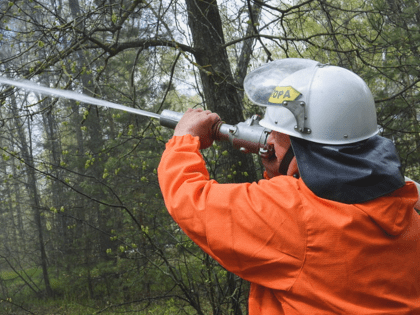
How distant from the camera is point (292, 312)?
1425 mm

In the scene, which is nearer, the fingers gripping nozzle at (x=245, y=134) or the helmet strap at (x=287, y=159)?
the helmet strap at (x=287, y=159)

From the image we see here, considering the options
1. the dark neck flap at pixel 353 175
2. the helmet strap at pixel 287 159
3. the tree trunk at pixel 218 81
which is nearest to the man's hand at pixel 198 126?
the helmet strap at pixel 287 159

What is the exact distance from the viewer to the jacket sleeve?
1357 mm

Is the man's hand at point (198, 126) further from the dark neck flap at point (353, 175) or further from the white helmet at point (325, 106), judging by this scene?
the dark neck flap at point (353, 175)

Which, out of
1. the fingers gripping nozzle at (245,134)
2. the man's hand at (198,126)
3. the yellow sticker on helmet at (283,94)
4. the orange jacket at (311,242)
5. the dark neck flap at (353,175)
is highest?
the yellow sticker on helmet at (283,94)

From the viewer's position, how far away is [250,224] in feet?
4.56

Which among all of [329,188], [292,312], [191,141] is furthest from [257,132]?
[292,312]

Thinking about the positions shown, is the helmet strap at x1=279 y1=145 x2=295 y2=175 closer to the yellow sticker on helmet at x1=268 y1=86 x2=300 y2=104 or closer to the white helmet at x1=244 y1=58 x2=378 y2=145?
the white helmet at x1=244 y1=58 x2=378 y2=145

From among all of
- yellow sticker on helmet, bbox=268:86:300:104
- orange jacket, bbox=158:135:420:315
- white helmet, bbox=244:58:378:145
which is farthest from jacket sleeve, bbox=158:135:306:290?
yellow sticker on helmet, bbox=268:86:300:104

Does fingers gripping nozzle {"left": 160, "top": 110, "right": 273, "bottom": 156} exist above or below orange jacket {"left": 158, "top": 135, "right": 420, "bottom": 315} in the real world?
above

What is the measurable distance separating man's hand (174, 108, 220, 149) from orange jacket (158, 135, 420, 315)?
16.5 inches

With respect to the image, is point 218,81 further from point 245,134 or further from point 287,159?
point 287,159

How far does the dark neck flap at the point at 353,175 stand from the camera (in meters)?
1.33

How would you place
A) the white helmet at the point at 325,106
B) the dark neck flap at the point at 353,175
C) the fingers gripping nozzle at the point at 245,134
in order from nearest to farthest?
the dark neck flap at the point at 353,175, the white helmet at the point at 325,106, the fingers gripping nozzle at the point at 245,134
